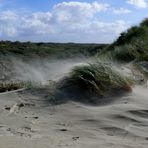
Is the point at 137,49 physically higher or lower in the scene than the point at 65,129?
higher

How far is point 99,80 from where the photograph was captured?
7988mm

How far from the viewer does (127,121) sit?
20.8 feet

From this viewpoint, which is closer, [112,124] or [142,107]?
[112,124]

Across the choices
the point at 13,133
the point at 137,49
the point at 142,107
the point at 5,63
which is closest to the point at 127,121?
the point at 142,107

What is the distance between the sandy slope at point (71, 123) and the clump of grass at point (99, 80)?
0.31m

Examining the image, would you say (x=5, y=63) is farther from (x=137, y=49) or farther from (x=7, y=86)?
(x=7, y=86)

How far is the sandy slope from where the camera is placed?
212 inches

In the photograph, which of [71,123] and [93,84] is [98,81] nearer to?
[93,84]

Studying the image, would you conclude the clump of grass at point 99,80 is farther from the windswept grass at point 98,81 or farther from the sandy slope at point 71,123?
the sandy slope at point 71,123

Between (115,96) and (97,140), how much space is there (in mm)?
2330

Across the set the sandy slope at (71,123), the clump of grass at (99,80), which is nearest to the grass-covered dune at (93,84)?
the clump of grass at (99,80)

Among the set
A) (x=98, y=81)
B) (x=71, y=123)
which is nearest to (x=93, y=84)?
(x=98, y=81)

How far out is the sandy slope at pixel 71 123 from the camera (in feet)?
17.7

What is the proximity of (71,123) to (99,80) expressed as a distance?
1830 mm
